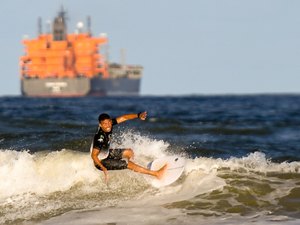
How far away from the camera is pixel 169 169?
1385cm

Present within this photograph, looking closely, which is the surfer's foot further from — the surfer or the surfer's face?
the surfer's face

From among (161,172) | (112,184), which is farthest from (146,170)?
(112,184)

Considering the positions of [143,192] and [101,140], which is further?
[143,192]

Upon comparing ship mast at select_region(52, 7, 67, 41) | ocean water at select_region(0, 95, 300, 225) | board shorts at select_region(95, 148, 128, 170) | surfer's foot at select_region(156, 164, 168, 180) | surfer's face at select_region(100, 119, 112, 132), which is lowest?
ocean water at select_region(0, 95, 300, 225)

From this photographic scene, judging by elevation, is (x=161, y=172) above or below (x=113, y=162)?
below

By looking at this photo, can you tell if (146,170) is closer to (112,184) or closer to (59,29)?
(112,184)

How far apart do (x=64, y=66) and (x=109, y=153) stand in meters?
138

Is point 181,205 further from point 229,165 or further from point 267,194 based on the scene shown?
point 229,165

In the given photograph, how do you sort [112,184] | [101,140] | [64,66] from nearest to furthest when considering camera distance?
[101,140], [112,184], [64,66]

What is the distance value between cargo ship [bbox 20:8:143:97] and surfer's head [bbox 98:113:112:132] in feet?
426

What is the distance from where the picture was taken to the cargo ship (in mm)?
145875

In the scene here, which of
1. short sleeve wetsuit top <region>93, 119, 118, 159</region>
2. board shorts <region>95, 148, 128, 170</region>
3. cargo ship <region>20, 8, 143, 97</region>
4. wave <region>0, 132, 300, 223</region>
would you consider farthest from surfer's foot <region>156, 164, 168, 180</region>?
cargo ship <region>20, 8, 143, 97</region>

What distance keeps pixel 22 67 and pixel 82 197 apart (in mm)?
142157

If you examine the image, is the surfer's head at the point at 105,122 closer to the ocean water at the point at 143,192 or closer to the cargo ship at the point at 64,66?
the ocean water at the point at 143,192
